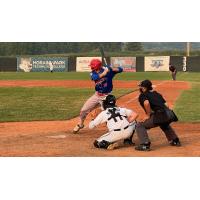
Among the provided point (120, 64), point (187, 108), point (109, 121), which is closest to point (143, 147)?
point (109, 121)

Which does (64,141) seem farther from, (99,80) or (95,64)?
(95,64)

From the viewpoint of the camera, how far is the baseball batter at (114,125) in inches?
328

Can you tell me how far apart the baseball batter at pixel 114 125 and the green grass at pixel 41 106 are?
425 centimetres

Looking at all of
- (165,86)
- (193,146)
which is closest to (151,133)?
(193,146)

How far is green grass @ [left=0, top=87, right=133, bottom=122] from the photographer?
42.1 feet

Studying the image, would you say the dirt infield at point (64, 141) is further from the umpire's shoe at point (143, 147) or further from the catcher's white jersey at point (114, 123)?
the catcher's white jersey at point (114, 123)

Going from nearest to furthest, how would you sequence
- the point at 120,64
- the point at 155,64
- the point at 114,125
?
the point at 114,125 → the point at 120,64 → the point at 155,64

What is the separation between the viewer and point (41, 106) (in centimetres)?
1532

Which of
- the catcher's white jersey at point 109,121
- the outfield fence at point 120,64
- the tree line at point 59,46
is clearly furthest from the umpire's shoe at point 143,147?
the outfield fence at point 120,64

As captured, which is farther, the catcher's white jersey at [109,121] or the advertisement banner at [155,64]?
the advertisement banner at [155,64]

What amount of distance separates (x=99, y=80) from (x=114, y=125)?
144 cm

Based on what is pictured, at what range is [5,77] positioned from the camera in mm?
23391

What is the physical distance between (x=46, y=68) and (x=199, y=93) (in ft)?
34.5
